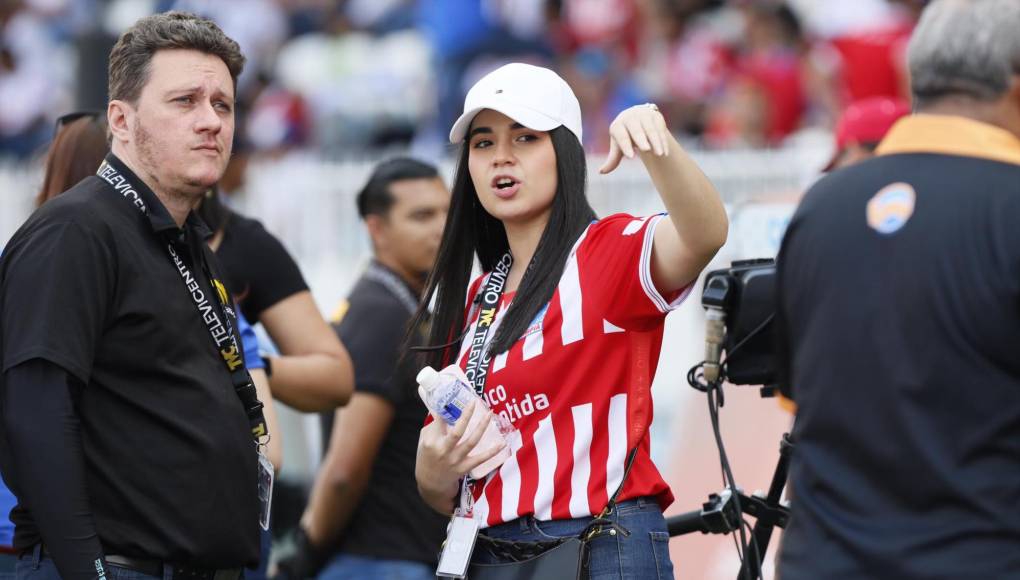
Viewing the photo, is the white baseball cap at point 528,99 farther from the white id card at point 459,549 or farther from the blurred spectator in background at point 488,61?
the blurred spectator in background at point 488,61

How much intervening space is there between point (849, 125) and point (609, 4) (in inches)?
291

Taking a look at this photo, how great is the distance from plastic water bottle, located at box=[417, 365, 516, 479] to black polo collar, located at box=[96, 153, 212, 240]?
0.74m

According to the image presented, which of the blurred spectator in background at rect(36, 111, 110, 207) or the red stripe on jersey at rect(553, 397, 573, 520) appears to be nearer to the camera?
the red stripe on jersey at rect(553, 397, 573, 520)

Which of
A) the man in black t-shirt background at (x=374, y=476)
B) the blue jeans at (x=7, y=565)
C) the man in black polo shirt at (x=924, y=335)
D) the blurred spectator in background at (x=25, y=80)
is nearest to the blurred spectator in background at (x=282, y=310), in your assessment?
the man in black t-shirt background at (x=374, y=476)

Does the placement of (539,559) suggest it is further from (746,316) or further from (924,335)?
(924,335)

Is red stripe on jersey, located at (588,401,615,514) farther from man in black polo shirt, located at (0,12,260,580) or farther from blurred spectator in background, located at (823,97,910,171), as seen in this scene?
blurred spectator in background, located at (823,97,910,171)

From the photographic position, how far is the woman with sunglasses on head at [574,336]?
3.35 m

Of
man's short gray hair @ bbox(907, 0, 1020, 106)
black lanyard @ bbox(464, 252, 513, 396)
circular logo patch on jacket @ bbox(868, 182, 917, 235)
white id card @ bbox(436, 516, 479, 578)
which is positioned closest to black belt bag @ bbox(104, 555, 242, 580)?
white id card @ bbox(436, 516, 479, 578)

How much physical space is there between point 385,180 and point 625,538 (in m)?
2.87

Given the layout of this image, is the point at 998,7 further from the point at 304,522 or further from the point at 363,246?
the point at 363,246

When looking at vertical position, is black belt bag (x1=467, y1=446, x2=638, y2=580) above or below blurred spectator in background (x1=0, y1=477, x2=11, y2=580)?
above

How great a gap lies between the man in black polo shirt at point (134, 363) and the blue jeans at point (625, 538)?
72 centimetres

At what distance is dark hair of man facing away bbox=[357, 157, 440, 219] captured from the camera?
596 centimetres

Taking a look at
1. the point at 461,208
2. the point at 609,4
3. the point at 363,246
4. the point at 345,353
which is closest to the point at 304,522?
the point at 345,353
